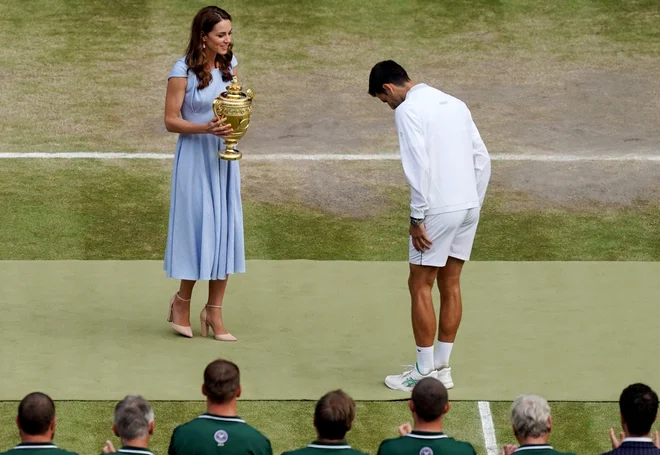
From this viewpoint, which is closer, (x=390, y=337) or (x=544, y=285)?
(x=390, y=337)

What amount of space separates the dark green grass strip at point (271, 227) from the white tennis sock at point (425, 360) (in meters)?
2.92

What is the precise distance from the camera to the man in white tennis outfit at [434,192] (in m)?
9.16

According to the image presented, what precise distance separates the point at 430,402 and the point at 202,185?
3.65m

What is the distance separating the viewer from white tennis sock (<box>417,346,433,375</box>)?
9.42 meters

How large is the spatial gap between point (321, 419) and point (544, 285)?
5.00 meters

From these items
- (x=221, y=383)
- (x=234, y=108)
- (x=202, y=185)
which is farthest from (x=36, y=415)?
(x=202, y=185)

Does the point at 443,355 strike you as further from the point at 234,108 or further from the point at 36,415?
the point at 36,415

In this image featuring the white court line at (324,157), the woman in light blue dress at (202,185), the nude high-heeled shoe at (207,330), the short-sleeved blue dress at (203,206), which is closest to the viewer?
the woman in light blue dress at (202,185)

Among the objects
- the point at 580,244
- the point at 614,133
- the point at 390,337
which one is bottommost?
the point at 390,337

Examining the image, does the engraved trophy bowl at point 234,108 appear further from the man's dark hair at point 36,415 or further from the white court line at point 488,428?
the man's dark hair at point 36,415

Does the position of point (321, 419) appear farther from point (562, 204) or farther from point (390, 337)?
point (562, 204)

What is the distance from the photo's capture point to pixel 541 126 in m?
16.0

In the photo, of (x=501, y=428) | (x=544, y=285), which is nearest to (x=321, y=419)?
(x=501, y=428)

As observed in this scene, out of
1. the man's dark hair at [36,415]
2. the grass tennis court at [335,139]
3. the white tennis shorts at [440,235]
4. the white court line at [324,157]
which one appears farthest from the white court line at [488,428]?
the white court line at [324,157]
